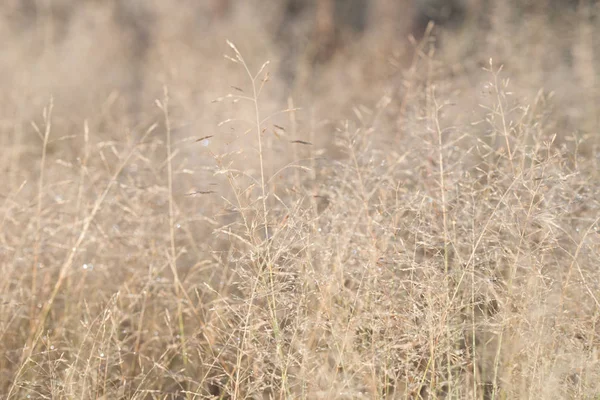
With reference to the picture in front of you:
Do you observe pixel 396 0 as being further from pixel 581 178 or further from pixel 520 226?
pixel 520 226

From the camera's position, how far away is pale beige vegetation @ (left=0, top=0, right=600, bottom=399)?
157 cm

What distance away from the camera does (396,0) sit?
545 centimetres

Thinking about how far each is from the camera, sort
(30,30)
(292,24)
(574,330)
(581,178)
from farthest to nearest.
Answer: (292,24)
(30,30)
(581,178)
(574,330)

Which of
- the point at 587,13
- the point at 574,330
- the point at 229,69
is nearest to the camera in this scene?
the point at 574,330

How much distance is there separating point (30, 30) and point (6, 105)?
2286 millimetres

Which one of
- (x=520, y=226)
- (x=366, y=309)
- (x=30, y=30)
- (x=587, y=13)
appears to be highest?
(x=587, y=13)

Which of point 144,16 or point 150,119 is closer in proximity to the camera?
point 150,119

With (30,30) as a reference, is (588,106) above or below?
above

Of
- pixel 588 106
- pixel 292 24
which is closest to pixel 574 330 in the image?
pixel 588 106

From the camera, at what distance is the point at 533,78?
3578 millimetres

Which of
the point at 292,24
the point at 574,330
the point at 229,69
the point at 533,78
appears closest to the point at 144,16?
the point at 292,24

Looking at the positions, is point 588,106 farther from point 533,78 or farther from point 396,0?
point 396,0

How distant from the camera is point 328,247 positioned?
172cm

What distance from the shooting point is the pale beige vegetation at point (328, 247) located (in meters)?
1.57
